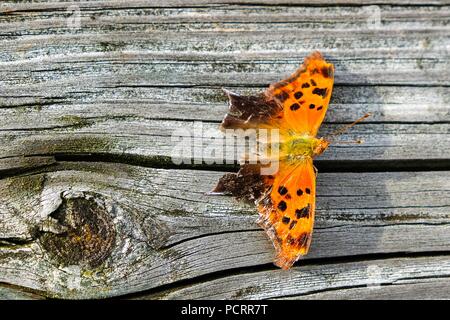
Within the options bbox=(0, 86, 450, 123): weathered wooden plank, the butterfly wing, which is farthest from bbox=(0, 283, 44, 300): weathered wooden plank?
the butterfly wing

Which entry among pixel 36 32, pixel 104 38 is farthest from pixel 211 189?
pixel 36 32

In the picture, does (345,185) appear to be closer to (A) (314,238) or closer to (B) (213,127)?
(A) (314,238)

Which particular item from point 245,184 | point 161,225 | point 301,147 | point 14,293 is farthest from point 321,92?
point 14,293

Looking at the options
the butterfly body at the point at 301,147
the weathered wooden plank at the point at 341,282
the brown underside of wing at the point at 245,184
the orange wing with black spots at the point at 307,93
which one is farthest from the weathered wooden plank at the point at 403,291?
the orange wing with black spots at the point at 307,93

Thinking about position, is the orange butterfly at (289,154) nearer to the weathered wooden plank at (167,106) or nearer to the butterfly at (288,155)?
the butterfly at (288,155)

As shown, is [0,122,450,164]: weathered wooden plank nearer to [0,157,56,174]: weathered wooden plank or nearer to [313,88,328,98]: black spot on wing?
[0,157,56,174]: weathered wooden plank

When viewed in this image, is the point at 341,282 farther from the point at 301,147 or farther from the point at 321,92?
the point at 321,92
